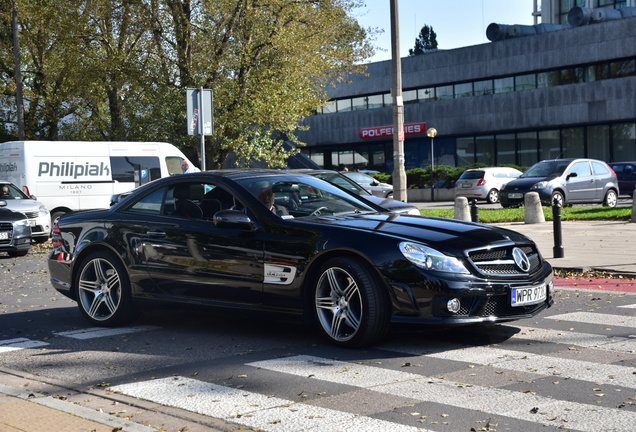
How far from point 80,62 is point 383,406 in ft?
91.6

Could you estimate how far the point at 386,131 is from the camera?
58281 mm

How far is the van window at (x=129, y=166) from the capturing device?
81.6ft

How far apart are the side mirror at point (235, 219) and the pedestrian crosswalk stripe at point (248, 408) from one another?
1732 mm

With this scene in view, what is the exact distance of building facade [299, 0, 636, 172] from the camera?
46719mm

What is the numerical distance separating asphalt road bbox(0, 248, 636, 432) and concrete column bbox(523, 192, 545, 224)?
12.4 meters

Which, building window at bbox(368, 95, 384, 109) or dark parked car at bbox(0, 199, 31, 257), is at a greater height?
building window at bbox(368, 95, 384, 109)

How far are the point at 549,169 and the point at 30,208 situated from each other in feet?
52.1

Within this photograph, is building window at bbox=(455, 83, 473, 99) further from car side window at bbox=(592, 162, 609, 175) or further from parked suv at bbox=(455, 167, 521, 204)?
car side window at bbox=(592, 162, 609, 175)

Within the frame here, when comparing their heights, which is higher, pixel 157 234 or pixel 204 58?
pixel 204 58

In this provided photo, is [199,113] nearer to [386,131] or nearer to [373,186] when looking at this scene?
[373,186]

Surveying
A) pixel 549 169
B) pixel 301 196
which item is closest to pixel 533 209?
pixel 549 169

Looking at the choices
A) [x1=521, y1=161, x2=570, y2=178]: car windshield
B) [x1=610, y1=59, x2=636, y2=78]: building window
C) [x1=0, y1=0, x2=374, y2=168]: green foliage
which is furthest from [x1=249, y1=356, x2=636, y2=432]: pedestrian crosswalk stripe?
[x1=610, y1=59, x2=636, y2=78]: building window

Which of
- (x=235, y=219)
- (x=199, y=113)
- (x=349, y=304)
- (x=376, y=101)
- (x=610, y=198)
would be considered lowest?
(x=349, y=304)

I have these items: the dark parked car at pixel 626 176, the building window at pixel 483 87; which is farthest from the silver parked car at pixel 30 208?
the building window at pixel 483 87
